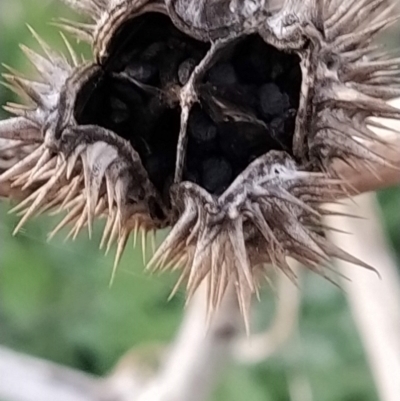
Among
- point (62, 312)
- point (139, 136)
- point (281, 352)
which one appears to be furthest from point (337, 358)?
point (139, 136)

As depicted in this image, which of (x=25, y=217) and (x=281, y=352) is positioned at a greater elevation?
(x=25, y=217)

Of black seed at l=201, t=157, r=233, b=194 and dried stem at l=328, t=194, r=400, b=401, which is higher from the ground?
black seed at l=201, t=157, r=233, b=194

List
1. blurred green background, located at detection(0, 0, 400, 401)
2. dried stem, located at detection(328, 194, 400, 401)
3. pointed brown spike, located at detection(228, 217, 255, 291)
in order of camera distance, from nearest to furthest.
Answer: pointed brown spike, located at detection(228, 217, 255, 291), dried stem, located at detection(328, 194, 400, 401), blurred green background, located at detection(0, 0, 400, 401)

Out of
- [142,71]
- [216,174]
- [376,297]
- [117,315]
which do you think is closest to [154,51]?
[142,71]

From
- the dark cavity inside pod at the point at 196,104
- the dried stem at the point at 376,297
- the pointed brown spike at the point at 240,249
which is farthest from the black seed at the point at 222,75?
the dried stem at the point at 376,297

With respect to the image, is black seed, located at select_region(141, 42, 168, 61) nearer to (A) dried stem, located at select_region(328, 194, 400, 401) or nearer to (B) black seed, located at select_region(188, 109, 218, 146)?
(B) black seed, located at select_region(188, 109, 218, 146)

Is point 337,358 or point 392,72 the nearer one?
point 392,72

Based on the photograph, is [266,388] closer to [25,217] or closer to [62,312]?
[62,312]

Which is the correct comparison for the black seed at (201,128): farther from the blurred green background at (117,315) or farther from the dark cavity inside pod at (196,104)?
the blurred green background at (117,315)

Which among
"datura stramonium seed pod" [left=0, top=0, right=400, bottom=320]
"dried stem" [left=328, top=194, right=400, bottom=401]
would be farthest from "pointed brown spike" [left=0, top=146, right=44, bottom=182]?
"dried stem" [left=328, top=194, right=400, bottom=401]
